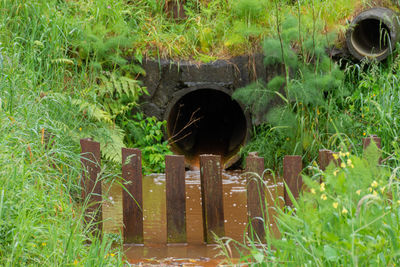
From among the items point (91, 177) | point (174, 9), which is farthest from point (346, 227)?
point (174, 9)

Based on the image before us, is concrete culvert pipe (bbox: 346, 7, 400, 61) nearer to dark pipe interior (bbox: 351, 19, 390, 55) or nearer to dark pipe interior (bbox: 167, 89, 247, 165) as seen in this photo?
dark pipe interior (bbox: 351, 19, 390, 55)

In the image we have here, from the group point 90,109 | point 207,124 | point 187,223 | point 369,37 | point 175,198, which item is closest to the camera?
point 175,198

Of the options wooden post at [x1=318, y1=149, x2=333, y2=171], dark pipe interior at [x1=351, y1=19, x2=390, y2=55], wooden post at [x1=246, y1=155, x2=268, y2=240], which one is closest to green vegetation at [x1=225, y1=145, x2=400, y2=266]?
wooden post at [x1=246, y1=155, x2=268, y2=240]

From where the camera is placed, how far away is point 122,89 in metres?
7.15

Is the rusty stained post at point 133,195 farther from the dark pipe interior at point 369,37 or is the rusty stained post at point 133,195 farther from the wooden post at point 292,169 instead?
the dark pipe interior at point 369,37

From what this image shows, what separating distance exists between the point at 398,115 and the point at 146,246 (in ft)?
9.15

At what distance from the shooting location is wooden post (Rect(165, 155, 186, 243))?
4289 mm

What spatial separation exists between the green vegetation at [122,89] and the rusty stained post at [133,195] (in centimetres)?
16

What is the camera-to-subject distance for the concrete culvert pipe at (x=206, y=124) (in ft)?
24.4

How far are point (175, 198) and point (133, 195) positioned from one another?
0.32 metres

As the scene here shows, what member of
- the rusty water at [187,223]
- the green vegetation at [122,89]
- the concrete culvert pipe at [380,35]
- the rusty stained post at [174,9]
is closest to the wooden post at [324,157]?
the green vegetation at [122,89]

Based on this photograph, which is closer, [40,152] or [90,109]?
[40,152]

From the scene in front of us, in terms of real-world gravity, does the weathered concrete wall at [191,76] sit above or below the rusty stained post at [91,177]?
above

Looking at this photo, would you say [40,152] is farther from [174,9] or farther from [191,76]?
[174,9]
